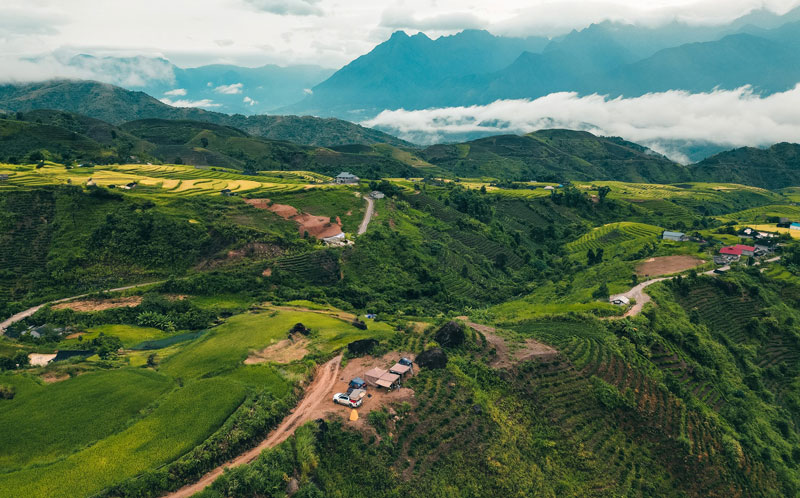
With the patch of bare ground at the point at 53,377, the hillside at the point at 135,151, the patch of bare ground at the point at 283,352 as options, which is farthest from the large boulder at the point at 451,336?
the hillside at the point at 135,151

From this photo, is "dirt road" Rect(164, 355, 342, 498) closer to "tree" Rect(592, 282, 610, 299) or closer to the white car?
the white car

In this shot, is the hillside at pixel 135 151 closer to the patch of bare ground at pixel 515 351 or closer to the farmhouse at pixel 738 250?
the farmhouse at pixel 738 250

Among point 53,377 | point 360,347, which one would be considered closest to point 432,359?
point 360,347

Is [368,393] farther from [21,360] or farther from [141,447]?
[21,360]

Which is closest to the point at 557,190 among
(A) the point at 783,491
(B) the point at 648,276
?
(B) the point at 648,276

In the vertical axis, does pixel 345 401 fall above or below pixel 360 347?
above

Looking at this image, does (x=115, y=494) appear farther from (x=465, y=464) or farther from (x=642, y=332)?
(x=642, y=332)

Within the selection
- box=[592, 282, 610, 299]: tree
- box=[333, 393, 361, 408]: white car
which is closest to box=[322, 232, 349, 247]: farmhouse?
box=[592, 282, 610, 299]: tree
